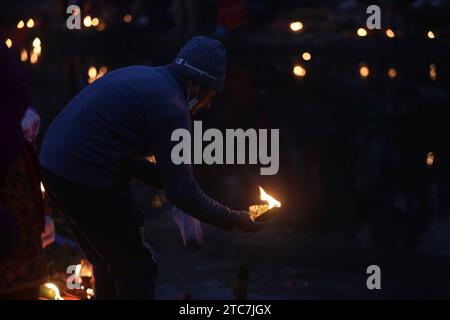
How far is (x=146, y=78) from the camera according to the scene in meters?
5.34

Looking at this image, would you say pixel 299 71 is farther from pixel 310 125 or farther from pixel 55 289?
pixel 55 289

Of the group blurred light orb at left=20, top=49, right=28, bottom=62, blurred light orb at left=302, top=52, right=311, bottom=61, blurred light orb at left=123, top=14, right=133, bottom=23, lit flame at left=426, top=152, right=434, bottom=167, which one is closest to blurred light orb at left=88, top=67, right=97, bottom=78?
blurred light orb at left=20, top=49, right=28, bottom=62

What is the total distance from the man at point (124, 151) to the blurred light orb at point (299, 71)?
A: 14.8 meters

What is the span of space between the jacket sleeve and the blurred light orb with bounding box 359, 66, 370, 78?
14.1 m

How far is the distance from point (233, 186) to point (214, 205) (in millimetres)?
5408

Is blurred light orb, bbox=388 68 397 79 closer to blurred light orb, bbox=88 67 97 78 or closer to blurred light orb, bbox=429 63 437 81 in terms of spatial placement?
blurred light orb, bbox=429 63 437 81

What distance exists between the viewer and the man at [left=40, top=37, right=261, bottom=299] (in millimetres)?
5305

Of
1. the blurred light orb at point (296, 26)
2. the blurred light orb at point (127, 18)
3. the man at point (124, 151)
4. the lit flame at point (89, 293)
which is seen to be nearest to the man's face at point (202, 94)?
the man at point (124, 151)

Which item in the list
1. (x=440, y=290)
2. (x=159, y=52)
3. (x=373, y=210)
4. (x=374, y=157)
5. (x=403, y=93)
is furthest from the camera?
(x=159, y=52)

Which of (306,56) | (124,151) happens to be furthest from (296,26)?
(124,151)

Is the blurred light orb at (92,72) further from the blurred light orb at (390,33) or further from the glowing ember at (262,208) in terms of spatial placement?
the glowing ember at (262,208)

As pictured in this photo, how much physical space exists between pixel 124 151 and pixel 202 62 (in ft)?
1.81
